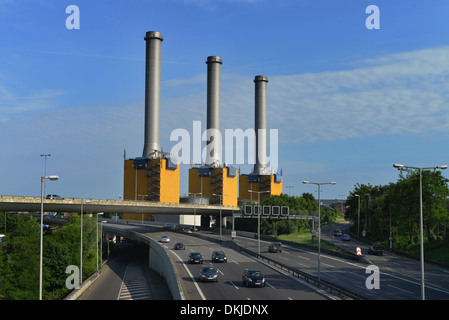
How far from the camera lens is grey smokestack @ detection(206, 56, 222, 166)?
160 m

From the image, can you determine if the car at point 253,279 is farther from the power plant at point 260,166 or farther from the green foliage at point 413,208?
the power plant at point 260,166

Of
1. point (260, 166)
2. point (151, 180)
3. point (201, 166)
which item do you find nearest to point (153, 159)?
A: point (151, 180)

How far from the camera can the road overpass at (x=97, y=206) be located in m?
84.7

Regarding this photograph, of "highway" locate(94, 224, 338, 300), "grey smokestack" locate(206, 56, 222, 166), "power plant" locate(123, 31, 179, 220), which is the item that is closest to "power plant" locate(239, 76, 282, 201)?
"grey smokestack" locate(206, 56, 222, 166)

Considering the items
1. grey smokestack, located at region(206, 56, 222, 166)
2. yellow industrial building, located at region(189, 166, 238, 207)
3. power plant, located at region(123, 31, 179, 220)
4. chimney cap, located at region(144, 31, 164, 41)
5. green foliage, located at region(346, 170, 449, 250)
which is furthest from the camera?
yellow industrial building, located at region(189, 166, 238, 207)

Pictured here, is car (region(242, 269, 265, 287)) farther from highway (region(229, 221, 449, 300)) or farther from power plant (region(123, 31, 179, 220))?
power plant (region(123, 31, 179, 220))

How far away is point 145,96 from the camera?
143 metres

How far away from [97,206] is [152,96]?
47.6 meters

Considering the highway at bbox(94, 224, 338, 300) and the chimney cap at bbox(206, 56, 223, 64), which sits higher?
the chimney cap at bbox(206, 56, 223, 64)

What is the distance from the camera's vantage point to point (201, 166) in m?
169

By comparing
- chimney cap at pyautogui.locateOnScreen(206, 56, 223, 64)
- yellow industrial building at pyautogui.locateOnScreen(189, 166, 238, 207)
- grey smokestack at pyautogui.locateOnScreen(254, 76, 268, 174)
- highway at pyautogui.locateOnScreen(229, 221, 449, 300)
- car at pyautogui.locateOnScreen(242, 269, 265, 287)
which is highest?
chimney cap at pyautogui.locateOnScreen(206, 56, 223, 64)

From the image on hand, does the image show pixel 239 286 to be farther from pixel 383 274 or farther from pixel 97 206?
pixel 97 206
